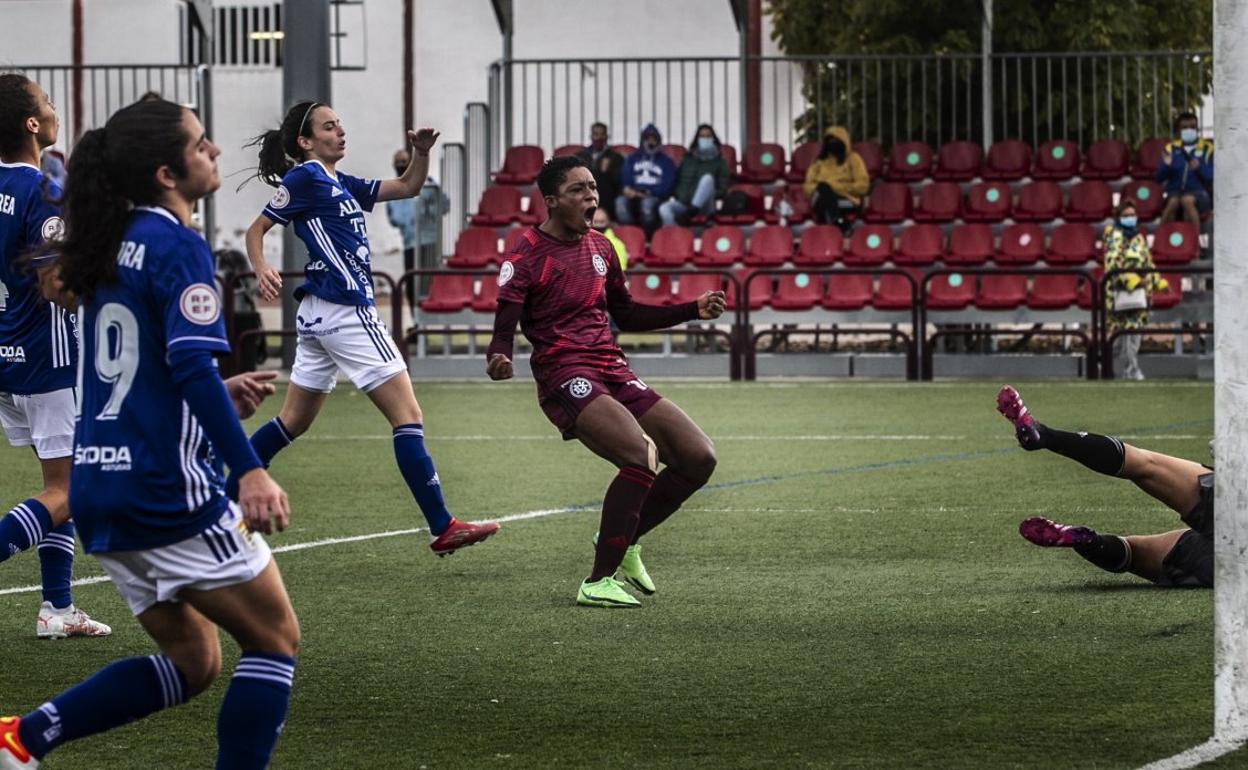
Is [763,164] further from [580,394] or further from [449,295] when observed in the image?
[580,394]

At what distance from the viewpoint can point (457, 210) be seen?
28312 mm

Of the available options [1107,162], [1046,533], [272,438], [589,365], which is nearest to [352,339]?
[272,438]

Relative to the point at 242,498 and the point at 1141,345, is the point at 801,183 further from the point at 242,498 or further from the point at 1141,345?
the point at 242,498

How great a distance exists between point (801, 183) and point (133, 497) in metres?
21.8

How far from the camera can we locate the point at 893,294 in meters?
22.1

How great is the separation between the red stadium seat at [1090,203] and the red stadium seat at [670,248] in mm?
4647

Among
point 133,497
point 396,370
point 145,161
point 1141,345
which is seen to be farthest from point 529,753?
point 1141,345

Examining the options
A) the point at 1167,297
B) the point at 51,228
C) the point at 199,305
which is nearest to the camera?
the point at 199,305

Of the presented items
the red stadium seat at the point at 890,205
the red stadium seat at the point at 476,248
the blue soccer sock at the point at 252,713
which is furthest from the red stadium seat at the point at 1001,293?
the blue soccer sock at the point at 252,713

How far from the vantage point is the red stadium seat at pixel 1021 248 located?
2288 centimetres

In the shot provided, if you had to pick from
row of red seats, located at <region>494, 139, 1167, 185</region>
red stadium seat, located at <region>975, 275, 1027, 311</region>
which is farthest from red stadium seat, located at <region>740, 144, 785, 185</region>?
red stadium seat, located at <region>975, 275, 1027, 311</region>

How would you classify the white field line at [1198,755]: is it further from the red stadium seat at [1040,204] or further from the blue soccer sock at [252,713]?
the red stadium seat at [1040,204]

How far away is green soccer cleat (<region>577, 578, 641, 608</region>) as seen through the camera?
7.29m

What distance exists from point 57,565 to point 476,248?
1696 cm
